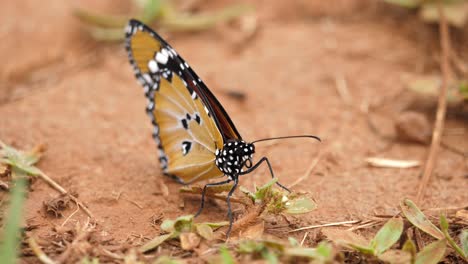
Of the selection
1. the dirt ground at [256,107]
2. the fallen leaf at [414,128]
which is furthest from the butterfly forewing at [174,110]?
the fallen leaf at [414,128]

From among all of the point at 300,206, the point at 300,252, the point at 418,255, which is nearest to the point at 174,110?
the point at 300,206

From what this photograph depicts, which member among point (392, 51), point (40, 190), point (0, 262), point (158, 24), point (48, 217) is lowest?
point (0, 262)

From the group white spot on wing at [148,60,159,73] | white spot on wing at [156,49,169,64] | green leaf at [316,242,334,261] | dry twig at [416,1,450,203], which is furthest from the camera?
dry twig at [416,1,450,203]

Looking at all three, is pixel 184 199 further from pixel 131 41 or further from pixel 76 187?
pixel 131 41

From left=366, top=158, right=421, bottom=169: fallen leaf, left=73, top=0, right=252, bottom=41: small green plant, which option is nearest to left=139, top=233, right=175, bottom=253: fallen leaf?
left=366, top=158, right=421, bottom=169: fallen leaf

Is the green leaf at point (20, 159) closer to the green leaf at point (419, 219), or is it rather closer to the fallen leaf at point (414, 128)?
the green leaf at point (419, 219)

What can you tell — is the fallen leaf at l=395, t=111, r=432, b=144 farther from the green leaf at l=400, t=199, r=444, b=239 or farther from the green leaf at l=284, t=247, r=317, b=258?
the green leaf at l=284, t=247, r=317, b=258

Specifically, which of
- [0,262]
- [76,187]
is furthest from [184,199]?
[0,262]
